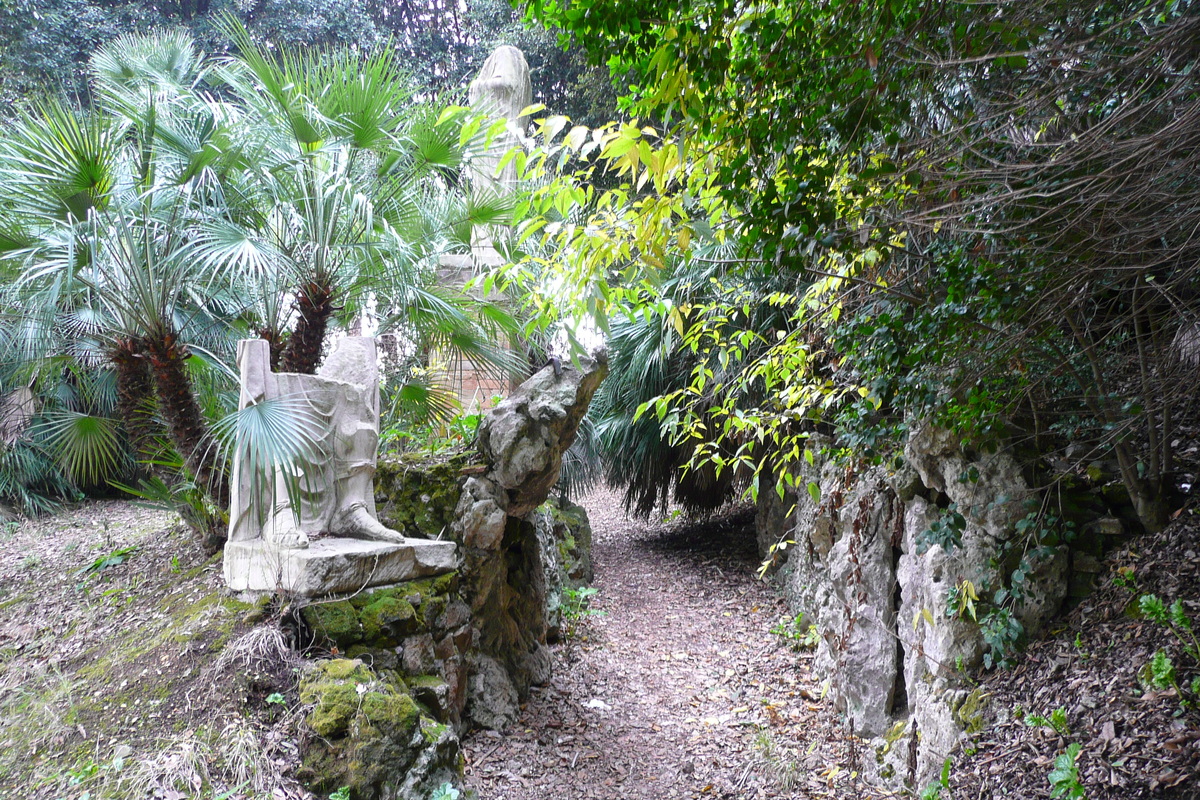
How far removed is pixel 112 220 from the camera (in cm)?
433

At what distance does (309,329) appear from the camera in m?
5.12

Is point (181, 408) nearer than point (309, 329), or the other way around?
point (181, 408)

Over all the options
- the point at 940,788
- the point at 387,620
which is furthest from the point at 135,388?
the point at 940,788

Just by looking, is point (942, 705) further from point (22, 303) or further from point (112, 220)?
point (22, 303)

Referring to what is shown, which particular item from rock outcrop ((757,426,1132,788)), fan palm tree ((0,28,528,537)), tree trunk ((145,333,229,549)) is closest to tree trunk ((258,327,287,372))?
fan palm tree ((0,28,528,537))

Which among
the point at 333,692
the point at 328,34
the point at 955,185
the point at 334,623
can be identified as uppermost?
the point at 328,34

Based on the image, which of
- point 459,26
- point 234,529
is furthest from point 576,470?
point 459,26

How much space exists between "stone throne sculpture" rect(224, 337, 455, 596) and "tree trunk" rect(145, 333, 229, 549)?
682 millimetres

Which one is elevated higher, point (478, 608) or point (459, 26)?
point (459, 26)

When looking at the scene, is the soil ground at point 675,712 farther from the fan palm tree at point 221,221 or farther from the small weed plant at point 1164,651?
the fan palm tree at point 221,221

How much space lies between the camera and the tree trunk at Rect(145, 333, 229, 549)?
4.63 metres

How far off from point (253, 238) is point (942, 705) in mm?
4776

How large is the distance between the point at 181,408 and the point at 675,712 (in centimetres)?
417

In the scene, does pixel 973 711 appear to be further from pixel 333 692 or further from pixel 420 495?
pixel 420 495
